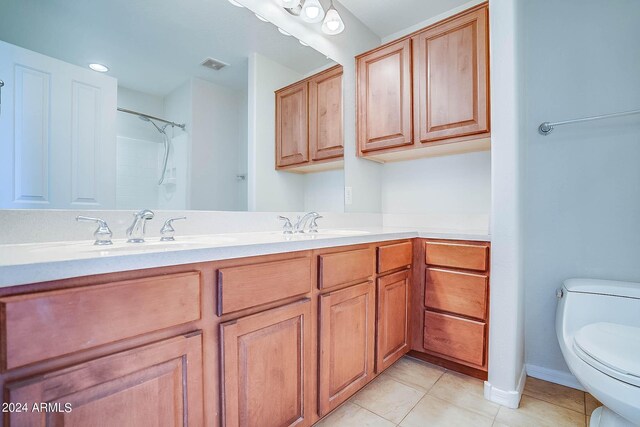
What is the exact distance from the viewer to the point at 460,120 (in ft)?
5.86

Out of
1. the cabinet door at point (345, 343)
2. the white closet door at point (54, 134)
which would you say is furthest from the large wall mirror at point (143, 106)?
the cabinet door at point (345, 343)

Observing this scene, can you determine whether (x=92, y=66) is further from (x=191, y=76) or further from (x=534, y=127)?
(x=534, y=127)

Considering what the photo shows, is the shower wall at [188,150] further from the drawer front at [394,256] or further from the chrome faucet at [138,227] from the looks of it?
the drawer front at [394,256]

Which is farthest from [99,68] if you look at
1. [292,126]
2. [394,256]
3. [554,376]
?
[554,376]

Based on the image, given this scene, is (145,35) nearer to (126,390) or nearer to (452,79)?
(126,390)

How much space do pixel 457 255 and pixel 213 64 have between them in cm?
162

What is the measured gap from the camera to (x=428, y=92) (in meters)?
1.92

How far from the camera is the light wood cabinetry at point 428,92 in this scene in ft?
5.69

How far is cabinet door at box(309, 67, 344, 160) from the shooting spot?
2.00 metres

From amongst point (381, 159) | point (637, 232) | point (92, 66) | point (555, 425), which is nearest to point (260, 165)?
point (92, 66)

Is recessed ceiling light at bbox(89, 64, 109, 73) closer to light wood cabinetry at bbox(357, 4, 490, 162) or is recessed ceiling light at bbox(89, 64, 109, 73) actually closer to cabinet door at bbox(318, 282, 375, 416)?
cabinet door at bbox(318, 282, 375, 416)

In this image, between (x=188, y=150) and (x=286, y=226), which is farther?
(x=286, y=226)

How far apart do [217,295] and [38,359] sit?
15.1 inches

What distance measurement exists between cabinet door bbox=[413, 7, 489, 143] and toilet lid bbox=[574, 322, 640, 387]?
3.62 ft
